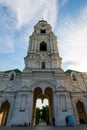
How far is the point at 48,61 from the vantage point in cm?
2680

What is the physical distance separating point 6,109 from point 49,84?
11852 mm

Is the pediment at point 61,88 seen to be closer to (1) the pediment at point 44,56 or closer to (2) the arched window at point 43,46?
(1) the pediment at point 44,56

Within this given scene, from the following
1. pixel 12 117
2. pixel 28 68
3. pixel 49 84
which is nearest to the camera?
pixel 12 117

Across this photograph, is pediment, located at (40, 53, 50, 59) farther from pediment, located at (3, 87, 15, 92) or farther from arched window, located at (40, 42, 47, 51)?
pediment, located at (3, 87, 15, 92)

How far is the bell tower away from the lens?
84.9 feet

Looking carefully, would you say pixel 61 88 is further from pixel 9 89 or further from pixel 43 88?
pixel 9 89

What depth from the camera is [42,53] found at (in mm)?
27844

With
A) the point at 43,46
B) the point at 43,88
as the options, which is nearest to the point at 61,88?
the point at 43,88

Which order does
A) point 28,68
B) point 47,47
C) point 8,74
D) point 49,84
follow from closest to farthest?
point 49,84 < point 28,68 < point 8,74 < point 47,47

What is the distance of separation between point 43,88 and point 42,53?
28.9 feet

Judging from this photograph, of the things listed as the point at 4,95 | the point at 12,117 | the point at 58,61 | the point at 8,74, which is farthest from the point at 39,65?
the point at 12,117

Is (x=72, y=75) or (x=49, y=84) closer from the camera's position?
(x=49, y=84)

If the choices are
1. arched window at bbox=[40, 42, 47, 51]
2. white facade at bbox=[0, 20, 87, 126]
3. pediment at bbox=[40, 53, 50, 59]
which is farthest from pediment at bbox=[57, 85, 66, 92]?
arched window at bbox=[40, 42, 47, 51]

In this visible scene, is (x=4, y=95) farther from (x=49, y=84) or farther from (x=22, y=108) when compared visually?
(x=49, y=84)
